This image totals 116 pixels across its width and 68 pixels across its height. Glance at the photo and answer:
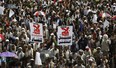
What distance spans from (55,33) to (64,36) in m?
1.76

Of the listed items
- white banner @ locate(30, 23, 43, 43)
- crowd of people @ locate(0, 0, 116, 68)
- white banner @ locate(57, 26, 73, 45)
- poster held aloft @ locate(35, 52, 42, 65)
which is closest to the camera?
poster held aloft @ locate(35, 52, 42, 65)

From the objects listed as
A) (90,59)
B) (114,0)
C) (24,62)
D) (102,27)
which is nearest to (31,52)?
(24,62)

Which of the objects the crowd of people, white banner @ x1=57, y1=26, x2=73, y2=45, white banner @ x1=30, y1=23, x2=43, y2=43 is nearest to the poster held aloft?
the crowd of people

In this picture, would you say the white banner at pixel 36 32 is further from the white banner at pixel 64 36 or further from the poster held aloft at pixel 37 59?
the poster held aloft at pixel 37 59

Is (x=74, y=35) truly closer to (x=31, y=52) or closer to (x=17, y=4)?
(x=31, y=52)

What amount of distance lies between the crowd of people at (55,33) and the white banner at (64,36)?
218 millimetres

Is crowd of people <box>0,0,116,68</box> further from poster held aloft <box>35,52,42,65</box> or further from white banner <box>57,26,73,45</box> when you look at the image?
white banner <box>57,26,73,45</box>

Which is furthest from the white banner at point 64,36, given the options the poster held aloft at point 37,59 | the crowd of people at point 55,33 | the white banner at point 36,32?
the poster held aloft at point 37,59

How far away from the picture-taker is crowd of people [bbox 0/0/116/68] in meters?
19.8

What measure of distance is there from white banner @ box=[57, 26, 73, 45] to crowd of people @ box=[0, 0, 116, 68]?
8.6 inches

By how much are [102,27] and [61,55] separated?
13.5 ft

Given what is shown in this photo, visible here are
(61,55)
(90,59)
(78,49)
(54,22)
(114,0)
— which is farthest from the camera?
(114,0)

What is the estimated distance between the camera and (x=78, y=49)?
21.8m

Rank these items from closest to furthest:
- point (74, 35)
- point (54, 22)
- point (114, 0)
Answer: point (74, 35) → point (54, 22) → point (114, 0)
